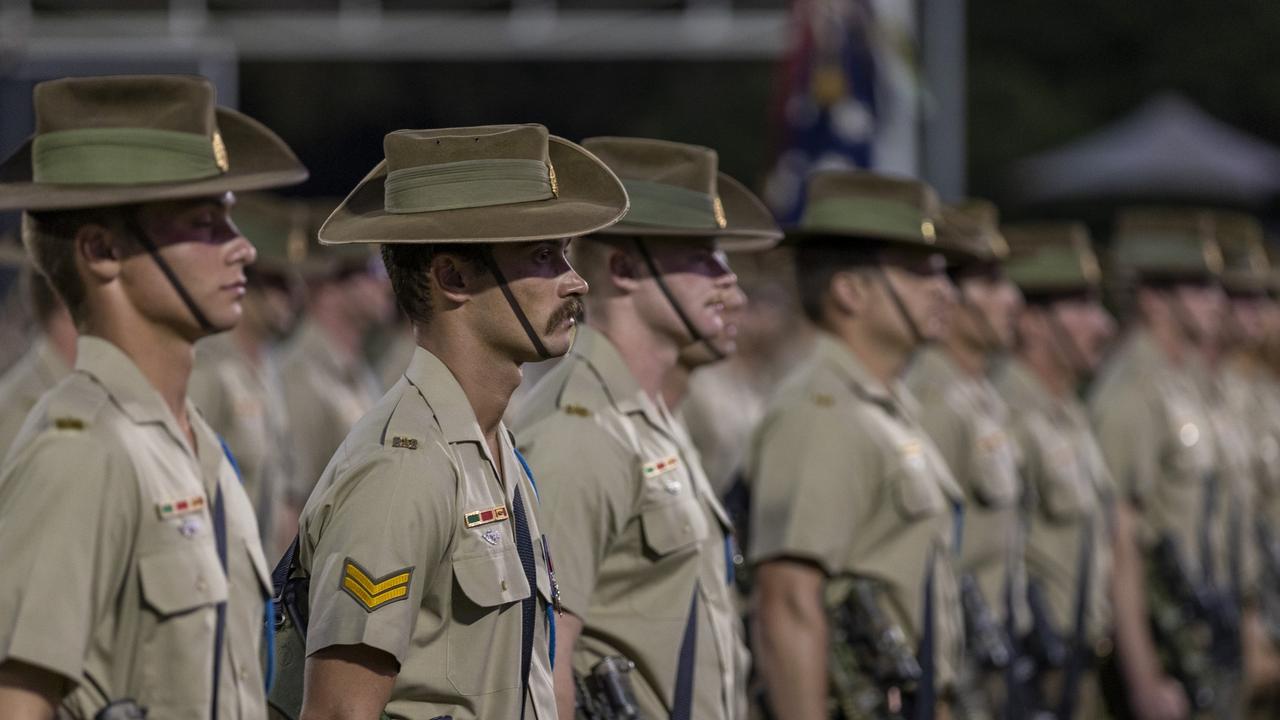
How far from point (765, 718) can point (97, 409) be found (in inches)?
113

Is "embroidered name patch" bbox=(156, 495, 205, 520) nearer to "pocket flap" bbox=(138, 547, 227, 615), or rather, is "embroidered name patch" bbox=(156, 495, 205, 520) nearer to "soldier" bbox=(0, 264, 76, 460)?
"pocket flap" bbox=(138, 547, 227, 615)

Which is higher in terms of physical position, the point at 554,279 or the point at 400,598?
the point at 554,279

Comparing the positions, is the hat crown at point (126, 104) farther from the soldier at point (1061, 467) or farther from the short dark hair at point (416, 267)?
the soldier at point (1061, 467)

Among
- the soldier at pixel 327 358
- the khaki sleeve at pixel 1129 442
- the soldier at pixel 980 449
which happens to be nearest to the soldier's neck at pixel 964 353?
the soldier at pixel 980 449

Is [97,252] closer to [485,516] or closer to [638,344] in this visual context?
[485,516]

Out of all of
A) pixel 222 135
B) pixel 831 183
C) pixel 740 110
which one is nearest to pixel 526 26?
pixel 740 110

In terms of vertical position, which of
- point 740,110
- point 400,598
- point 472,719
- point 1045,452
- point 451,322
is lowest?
point 740,110

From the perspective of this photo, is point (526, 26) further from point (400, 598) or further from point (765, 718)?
point (400, 598)

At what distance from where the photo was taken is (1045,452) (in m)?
9.36

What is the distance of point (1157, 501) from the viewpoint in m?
10.6

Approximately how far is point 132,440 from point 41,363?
280 cm

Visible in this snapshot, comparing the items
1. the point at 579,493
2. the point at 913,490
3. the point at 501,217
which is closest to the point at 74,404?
the point at 501,217

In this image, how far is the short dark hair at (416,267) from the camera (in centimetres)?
420

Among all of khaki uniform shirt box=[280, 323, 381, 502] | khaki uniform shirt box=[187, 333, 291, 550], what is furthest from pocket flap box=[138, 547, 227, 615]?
khaki uniform shirt box=[280, 323, 381, 502]
